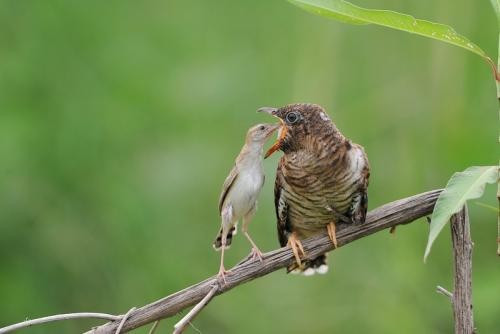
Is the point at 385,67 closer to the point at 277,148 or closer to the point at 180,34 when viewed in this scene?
the point at 180,34

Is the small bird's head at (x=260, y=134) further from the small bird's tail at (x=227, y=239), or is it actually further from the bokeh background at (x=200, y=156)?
the bokeh background at (x=200, y=156)

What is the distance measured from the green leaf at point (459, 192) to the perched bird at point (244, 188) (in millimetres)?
1049

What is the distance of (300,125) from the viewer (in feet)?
9.25

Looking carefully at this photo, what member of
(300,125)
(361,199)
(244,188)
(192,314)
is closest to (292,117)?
(300,125)

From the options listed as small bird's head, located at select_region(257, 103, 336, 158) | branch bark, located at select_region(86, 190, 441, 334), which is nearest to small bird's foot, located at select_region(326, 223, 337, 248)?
branch bark, located at select_region(86, 190, 441, 334)

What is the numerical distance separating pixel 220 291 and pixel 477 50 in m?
0.76

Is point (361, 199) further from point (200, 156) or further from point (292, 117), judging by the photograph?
point (200, 156)

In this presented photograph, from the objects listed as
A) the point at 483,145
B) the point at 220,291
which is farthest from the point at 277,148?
the point at 483,145

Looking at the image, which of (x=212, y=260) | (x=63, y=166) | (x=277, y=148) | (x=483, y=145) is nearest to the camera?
(x=277, y=148)

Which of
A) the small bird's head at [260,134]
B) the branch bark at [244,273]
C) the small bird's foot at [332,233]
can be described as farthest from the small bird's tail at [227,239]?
the branch bark at [244,273]

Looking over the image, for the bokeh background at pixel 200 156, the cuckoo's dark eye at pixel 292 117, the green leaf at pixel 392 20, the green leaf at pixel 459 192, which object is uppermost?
the green leaf at pixel 392 20

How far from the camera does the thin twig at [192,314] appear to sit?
2158mm

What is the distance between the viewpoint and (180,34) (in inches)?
206

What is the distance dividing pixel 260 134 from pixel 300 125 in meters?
0.65
